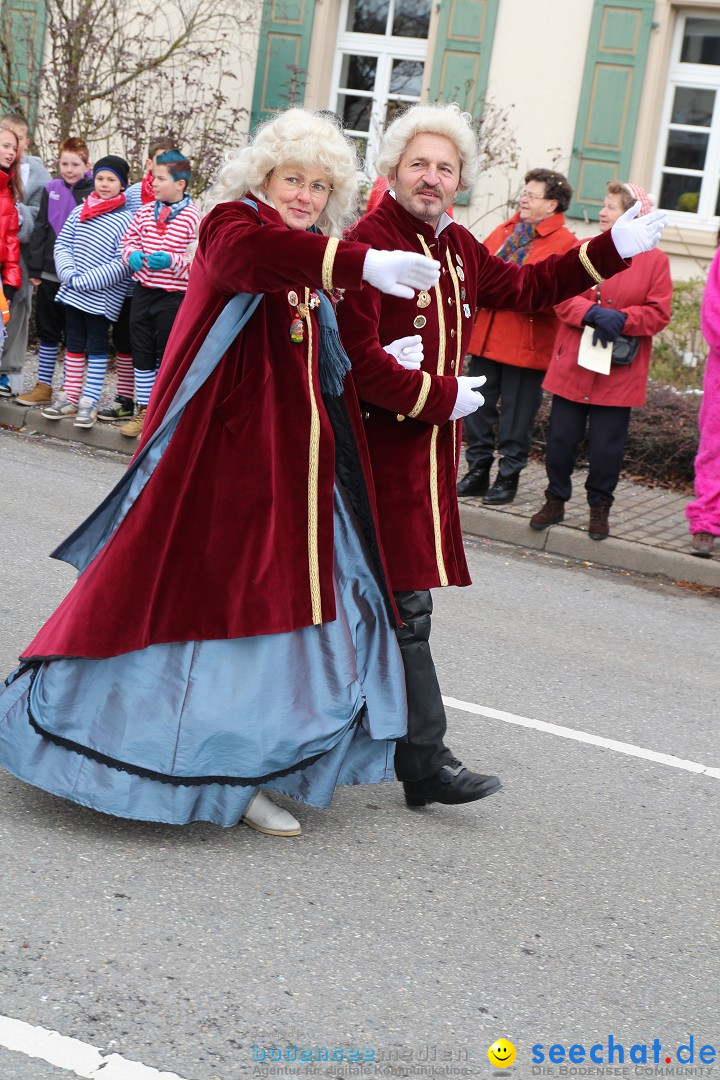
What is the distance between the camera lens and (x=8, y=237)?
8.97 metres

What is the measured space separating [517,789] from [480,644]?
155 centimetres

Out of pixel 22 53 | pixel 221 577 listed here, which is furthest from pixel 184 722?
pixel 22 53

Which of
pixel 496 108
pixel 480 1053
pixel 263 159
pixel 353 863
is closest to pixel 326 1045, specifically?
pixel 480 1053

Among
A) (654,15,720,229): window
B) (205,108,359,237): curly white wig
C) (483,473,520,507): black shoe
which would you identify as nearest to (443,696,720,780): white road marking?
(205,108,359,237): curly white wig

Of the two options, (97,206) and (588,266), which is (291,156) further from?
(97,206)

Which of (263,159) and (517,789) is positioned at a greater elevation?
(263,159)

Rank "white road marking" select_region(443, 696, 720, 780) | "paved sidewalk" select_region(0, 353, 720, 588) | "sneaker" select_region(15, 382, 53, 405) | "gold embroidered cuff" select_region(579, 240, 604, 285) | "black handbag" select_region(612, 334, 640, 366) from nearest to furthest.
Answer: "gold embroidered cuff" select_region(579, 240, 604, 285) → "white road marking" select_region(443, 696, 720, 780) → "black handbag" select_region(612, 334, 640, 366) → "paved sidewalk" select_region(0, 353, 720, 588) → "sneaker" select_region(15, 382, 53, 405)

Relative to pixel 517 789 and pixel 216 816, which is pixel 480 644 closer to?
pixel 517 789

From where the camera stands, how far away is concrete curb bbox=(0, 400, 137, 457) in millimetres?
9109

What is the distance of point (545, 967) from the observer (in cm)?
316

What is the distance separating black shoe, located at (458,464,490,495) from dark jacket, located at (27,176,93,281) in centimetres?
321

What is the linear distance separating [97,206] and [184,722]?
614 centimetres

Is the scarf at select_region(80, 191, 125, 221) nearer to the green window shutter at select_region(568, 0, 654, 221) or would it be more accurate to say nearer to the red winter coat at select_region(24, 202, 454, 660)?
the green window shutter at select_region(568, 0, 654, 221)

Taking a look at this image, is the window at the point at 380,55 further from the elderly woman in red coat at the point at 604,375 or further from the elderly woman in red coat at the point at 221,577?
the elderly woman in red coat at the point at 221,577
